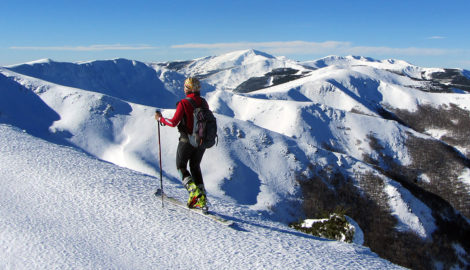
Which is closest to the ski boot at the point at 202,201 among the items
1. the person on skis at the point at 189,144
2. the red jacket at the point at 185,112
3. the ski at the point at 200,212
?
the person on skis at the point at 189,144

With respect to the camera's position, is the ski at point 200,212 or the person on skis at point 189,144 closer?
the person on skis at point 189,144

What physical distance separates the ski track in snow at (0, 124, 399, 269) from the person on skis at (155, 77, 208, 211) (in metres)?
0.56

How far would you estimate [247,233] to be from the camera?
7.39 m

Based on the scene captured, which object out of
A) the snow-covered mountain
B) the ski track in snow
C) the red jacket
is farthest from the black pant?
the snow-covered mountain

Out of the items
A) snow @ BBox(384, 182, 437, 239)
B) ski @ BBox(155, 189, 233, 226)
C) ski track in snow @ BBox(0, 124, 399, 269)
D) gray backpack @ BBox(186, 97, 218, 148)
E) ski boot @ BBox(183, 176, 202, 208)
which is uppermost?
gray backpack @ BBox(186, 97, 218, 148)

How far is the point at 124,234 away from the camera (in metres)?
6.80

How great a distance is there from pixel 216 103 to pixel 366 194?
73.2 metres

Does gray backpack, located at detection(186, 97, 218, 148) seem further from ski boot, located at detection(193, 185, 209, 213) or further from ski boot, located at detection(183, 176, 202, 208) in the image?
ski boot, located at detection(193, 185, 209, 213)

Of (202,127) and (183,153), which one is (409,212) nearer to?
(183,153)

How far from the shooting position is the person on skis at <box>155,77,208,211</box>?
751 centimetres

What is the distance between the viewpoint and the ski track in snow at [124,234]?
593 centimetres

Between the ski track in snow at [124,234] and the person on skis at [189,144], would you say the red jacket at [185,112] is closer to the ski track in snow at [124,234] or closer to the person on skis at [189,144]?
the person on skis at [189,144]

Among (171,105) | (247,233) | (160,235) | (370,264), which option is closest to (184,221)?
(160,235)

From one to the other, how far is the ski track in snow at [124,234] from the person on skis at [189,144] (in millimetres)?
557
